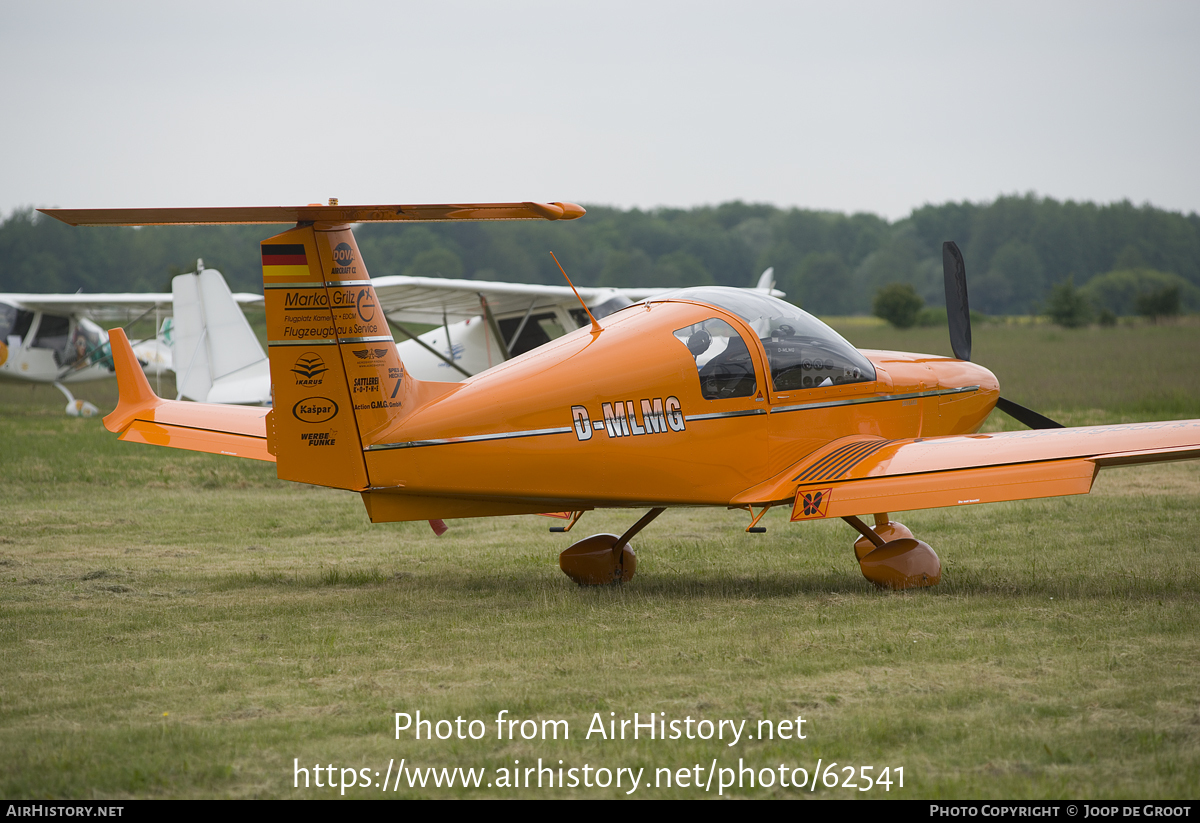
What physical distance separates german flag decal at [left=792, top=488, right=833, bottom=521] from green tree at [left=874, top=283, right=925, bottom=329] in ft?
195

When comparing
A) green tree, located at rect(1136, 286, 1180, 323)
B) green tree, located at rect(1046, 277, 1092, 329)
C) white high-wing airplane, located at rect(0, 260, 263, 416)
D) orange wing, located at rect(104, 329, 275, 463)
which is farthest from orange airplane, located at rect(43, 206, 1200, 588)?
green tree, located at rect(1136, 286, 1180, 323)

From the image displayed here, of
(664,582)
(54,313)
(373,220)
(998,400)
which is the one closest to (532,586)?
(664,582)

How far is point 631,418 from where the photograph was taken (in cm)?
661

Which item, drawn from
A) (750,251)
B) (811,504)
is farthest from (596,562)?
(750,251)

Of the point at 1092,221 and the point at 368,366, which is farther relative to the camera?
the point at 1092,221

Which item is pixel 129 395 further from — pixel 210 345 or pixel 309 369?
pixel 210 345

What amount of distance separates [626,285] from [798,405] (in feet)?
259

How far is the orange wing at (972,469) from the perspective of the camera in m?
6.02

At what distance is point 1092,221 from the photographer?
108 meters

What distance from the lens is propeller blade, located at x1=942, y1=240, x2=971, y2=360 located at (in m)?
9.09

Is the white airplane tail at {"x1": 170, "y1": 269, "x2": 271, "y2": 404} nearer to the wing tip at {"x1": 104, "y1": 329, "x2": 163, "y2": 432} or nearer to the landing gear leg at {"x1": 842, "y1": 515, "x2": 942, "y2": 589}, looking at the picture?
the wing tip at {"x1": 104, "y1": 329, "x2": 163, "y2": 432}

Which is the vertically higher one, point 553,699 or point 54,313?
point 54,313

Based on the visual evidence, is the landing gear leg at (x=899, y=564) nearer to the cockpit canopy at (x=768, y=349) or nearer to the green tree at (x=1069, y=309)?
A: the cockpit canopy at (x=768, y=349)
